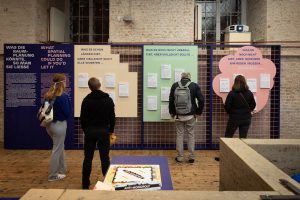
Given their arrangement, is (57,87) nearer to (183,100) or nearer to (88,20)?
(183,100)

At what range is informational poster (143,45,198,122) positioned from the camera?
280 inches

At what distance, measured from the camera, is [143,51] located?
7156 mm

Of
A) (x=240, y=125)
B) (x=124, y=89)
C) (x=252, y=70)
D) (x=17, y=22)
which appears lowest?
(x=240, y=125)

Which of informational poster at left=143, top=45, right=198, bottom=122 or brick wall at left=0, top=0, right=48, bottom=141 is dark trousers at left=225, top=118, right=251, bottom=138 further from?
brick wall at left=0, top=0, right=48, bottom=141

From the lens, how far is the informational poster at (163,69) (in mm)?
7102

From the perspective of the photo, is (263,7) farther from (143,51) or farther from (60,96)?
(60,96)

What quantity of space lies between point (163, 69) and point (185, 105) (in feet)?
4.41

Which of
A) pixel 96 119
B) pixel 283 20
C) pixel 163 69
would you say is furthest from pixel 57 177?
pixel 283 20

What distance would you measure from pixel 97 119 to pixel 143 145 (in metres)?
3.03

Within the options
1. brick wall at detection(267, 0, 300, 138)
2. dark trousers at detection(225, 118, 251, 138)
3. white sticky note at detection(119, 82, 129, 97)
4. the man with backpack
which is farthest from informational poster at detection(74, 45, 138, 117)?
brick wall at detection(267, 0, 300, 138)

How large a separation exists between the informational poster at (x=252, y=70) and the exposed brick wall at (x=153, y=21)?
81.5 inches

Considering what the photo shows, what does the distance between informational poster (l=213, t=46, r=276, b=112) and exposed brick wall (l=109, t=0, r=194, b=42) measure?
207 cm

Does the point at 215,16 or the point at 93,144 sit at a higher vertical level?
the point at 215,16

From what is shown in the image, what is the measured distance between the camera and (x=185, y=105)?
6027 millimetres
